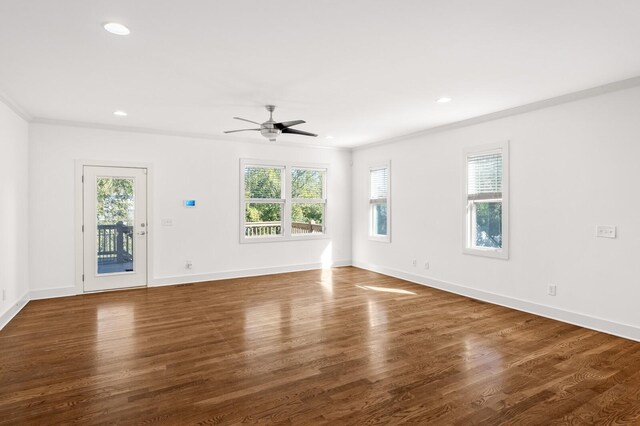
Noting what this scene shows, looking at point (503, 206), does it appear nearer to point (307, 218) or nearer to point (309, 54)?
point (309, 54)

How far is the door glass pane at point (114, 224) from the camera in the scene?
19.2ft

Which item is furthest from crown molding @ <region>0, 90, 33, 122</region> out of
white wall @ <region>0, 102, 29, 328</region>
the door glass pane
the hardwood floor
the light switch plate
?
the light switch plate

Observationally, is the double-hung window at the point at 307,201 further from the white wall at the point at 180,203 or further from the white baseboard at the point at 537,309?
the white baseboard at the point at 537,309

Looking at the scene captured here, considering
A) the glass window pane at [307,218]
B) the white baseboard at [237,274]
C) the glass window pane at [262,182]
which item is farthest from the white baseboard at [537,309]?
the glass window pane at [262,182]

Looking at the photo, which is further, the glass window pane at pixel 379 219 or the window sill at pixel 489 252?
the glass window pane at pixel 379 219

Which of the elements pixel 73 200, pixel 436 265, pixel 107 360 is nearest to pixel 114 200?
pixel 73 200

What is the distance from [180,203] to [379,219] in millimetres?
3735

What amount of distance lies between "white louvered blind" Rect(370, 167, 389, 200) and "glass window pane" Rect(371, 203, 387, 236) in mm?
181

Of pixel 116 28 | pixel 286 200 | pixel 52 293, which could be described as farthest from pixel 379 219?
pixel 116 28

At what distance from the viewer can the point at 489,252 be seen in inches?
207

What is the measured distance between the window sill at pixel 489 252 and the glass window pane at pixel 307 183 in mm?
3332

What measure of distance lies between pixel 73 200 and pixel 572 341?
661 cm

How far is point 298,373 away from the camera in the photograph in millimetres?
3008

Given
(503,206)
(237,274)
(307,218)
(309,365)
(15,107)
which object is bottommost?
(309,365)
